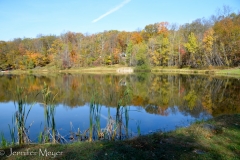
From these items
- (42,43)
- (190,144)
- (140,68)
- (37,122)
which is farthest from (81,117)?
(42,43)

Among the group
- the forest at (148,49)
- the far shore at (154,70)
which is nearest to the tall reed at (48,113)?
the far shore at (154,70)

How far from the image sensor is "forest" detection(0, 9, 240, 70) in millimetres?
47906

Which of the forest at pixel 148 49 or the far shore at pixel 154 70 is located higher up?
the forest at pixel 148 49

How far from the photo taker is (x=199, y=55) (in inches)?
2036

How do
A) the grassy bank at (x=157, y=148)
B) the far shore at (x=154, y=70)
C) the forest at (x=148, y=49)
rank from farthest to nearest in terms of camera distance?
the forest at (x=148, y=49), the far shore at (x=154, y=70), the grassy bank at (x=157, y=148)

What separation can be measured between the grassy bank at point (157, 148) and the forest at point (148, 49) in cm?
4589

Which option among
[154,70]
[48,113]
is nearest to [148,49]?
[154,70]

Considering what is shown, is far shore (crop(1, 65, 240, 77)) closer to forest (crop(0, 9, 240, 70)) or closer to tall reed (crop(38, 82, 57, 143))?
forest (crop(0, 9, 240, 70))

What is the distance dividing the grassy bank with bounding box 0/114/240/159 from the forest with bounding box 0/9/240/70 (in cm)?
4589

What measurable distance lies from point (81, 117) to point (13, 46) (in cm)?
A: 8350

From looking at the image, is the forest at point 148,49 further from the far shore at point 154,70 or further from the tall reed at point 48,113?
the tall reed at point 48,113

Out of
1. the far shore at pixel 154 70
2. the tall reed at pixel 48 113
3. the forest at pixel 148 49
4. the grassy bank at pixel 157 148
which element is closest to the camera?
the grassy bank at pixel 157 148

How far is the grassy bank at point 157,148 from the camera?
15.0 ft

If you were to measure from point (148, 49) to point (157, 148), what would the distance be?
184 feet
